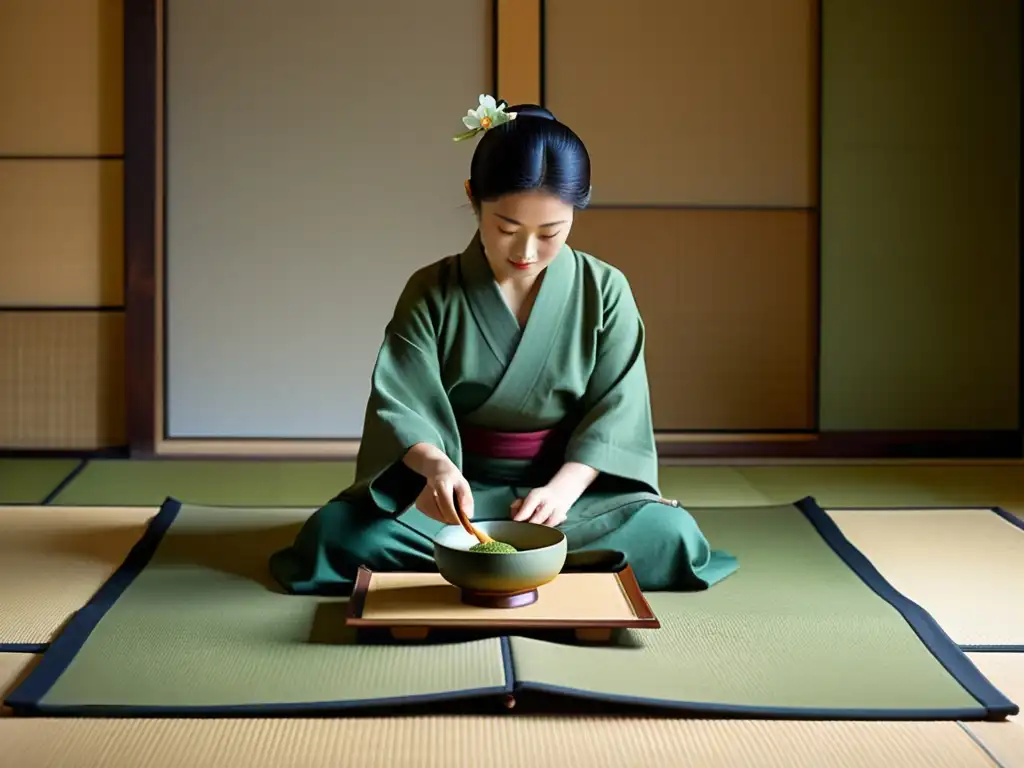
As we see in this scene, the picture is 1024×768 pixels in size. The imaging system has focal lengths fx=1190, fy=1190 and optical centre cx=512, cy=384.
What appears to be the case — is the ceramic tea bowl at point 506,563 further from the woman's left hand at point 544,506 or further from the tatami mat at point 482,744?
the tatami mat at point 482,744

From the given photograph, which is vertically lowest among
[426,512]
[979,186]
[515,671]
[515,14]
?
[515,671]

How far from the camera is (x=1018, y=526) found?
3266 mm

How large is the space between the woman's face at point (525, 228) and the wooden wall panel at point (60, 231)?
7.73 ft

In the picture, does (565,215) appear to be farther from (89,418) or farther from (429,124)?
(89,418)

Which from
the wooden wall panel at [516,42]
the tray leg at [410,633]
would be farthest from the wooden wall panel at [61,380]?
the tray leg at [410,633]

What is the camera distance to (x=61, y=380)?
4.48 meters

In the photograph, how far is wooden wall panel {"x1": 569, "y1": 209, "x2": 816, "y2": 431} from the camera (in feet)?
14.6

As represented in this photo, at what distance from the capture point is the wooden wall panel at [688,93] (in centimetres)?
441

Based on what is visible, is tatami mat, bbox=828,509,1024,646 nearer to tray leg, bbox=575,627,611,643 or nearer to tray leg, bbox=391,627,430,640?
tray leg, bbox=575,627,611,643

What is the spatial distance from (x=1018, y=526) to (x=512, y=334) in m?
1.59

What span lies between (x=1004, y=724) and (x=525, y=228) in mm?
1283

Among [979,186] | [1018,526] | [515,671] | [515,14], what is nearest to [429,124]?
[515,14]

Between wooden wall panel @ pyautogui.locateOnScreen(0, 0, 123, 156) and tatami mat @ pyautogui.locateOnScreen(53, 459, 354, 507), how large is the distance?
3.93 ft

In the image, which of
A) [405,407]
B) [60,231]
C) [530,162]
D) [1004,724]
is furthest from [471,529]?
[60,231]
